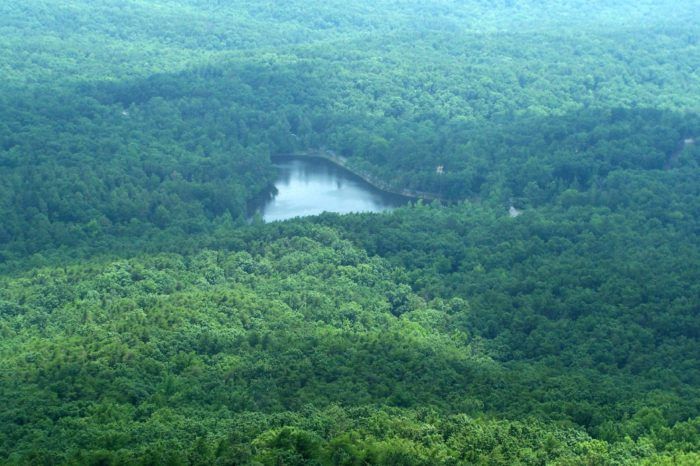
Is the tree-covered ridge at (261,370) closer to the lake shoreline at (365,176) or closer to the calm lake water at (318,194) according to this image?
the calm lake water at (318,194)

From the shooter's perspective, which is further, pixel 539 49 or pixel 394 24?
pixel 394 24

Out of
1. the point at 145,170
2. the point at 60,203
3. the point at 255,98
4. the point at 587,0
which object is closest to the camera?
the point at 60,203

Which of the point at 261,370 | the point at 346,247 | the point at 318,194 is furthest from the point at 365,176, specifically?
the point at 261,370

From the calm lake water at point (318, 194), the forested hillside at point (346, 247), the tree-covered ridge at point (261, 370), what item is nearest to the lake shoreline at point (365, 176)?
the calm lake water at point (318, 194)

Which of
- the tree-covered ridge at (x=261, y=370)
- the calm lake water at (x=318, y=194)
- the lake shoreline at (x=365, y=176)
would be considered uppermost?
the tree-covered ridge at (x=261, y=370)

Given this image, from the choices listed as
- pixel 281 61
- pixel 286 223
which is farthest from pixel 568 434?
pixel 281 61

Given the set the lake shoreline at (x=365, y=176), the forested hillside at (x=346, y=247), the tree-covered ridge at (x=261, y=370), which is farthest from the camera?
the lake shoreline at (x=365, y=176)

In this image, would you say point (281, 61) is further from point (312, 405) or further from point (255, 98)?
point (312, 405)
